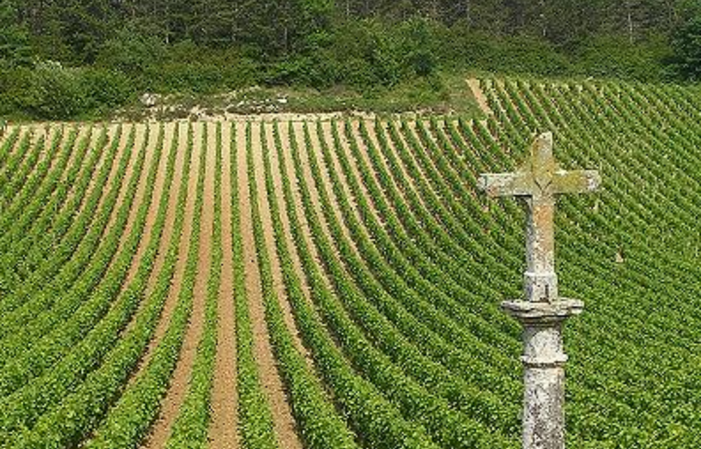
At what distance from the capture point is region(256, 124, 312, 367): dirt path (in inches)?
1095

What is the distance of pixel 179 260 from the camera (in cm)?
3566

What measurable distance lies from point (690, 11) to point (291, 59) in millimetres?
35213

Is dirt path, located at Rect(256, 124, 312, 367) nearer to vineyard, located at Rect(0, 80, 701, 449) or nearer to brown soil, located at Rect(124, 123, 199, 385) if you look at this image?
vineyard, located at Rect(0, 80, 701, 449)

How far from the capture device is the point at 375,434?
17750mm

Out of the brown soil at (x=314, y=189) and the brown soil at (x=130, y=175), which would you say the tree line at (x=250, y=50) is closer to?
the brown soil at (x=130, y=175)

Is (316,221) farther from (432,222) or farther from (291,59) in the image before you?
(291,59)

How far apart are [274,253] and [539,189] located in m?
28.9

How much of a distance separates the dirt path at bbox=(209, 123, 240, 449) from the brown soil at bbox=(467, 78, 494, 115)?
61.2 feet

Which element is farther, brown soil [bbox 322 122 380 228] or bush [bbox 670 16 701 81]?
bush [bbox 670 16 701 81]

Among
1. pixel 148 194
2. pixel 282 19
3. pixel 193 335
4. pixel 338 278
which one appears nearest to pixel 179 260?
pixel 338 278

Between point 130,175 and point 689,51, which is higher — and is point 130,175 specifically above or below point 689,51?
below

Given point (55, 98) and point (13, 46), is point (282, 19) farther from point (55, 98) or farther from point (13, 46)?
point (55, 98)

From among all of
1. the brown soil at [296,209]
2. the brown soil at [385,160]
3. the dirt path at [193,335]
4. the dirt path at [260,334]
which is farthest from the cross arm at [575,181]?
the brown soil at [385,160]

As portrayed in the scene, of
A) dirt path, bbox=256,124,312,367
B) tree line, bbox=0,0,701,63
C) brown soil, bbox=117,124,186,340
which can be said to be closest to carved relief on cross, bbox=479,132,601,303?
dirt path, bbox=256,124,312,367
